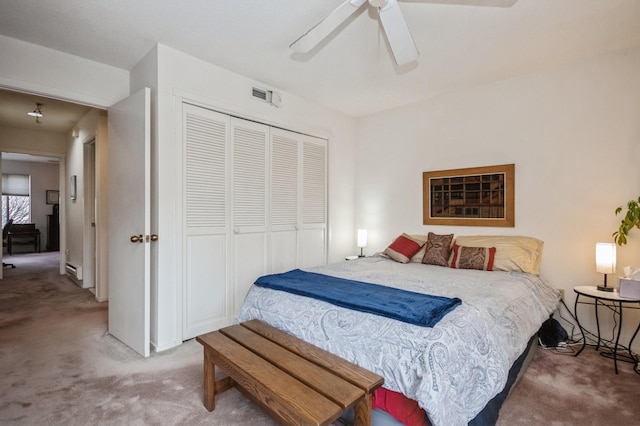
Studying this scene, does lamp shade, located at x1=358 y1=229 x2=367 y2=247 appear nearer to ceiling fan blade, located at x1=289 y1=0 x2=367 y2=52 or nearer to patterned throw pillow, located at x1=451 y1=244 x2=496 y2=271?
patterned throw pillow, located at x1=451 y1=244 x2=496 y2=271

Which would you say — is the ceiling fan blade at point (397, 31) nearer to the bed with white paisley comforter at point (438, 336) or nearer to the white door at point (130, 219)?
the bed with white paisley comforter at point (438, 336)

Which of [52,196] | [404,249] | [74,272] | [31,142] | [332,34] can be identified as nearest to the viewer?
[332,34]

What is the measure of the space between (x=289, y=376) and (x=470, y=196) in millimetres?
2884

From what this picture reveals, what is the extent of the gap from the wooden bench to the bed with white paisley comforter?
96 millimetres

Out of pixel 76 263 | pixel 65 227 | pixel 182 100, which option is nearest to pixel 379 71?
pixel 182 100

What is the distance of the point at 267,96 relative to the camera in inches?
136

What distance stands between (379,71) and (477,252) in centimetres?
196

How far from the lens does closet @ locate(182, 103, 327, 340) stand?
9.51 ft

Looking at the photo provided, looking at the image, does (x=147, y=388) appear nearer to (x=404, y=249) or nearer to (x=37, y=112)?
(x=404, y=249)

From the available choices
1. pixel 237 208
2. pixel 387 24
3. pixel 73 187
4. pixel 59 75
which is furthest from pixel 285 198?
pixel 73 187

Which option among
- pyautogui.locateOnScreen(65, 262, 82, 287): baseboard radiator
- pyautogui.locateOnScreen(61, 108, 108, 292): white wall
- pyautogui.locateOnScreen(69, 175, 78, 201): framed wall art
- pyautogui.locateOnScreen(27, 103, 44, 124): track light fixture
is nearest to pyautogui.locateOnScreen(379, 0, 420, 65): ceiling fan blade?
pyautogui.locateOnScreen(61, 108, 108, 292): white wall

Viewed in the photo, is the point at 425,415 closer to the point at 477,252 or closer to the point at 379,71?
the point at 477,252

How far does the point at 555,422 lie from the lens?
1.75m

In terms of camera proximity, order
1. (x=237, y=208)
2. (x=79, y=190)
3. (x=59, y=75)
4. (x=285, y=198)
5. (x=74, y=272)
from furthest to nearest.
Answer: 1. (x=74, y=272)
2. (x=79, y=190)
3. (x=285, y=198)
4. (x=237, y=208)
5. (x=59, y=75)
